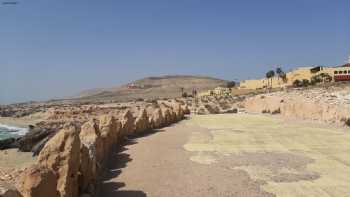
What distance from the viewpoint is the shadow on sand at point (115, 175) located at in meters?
9.78

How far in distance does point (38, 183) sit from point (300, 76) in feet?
257

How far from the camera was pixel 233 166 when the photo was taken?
1272 cm

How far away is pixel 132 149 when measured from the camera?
52.6 ft

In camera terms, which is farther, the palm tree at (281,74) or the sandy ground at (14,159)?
the palm tree at (281,74)

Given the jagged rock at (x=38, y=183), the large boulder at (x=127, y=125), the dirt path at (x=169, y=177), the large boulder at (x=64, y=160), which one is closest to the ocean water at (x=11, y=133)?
the large boulder at (x=127, y=125)

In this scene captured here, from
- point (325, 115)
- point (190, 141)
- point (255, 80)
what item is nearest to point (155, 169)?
Answer: point (190, 141)

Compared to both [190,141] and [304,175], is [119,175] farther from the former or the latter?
[190,141]

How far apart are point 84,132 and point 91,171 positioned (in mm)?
3665

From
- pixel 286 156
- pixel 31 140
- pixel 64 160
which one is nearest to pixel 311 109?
pixel 286 156

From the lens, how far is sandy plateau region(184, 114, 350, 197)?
1041 cm

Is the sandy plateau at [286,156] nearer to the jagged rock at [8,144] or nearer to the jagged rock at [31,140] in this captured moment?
the jagged rock at [31,140]

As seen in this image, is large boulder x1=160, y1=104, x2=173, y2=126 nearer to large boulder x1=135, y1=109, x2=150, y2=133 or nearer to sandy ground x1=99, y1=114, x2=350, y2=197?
large boulder x1=135, y1=109, x2=150, y2=133

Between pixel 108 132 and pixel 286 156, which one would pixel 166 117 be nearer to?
pixel 108 132

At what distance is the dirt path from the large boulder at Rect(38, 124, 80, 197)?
1.31 meters
